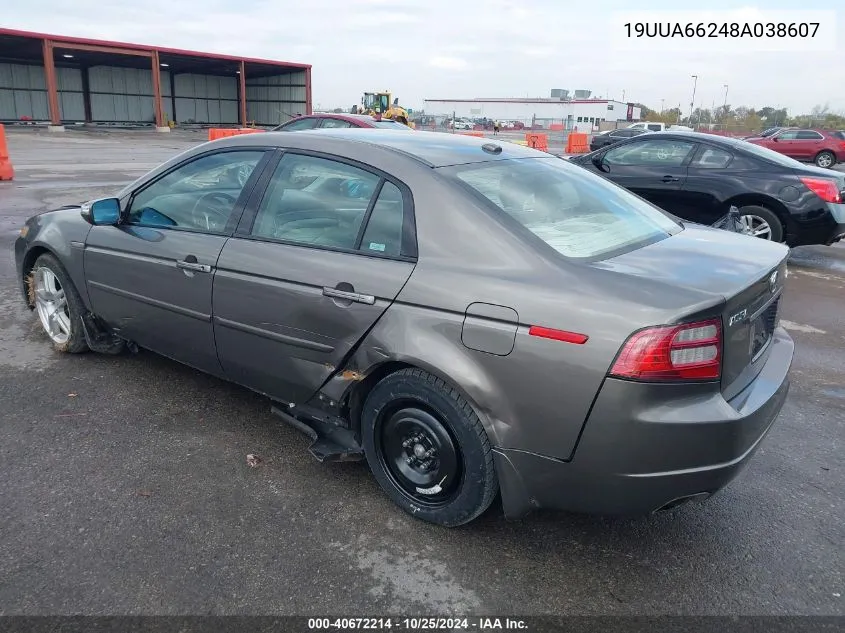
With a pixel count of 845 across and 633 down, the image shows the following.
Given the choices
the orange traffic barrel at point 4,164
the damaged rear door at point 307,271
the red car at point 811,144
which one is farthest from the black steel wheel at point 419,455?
the red car at point 811,144

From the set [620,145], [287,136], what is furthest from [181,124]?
[287,136]

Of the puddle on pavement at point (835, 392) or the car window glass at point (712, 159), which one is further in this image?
the car window glass at point (712, 159)

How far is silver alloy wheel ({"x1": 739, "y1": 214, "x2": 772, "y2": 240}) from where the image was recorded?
7465mm

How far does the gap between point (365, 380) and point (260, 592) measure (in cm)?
92

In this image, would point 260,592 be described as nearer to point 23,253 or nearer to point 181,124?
point 23,253

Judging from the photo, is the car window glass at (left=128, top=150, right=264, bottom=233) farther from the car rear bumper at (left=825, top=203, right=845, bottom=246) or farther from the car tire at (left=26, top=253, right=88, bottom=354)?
the car rear bumper at (left=825, top=203, right=845, bottom=246)

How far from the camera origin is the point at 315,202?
10.2ft

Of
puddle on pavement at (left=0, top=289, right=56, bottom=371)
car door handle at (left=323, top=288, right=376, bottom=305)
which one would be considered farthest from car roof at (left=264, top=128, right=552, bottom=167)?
puddle on pavement at (left=0, top=289, right=56, bottom=371)

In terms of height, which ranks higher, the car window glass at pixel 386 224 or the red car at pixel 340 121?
the red car at pixel 340 121

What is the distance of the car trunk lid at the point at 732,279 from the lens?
232 cm

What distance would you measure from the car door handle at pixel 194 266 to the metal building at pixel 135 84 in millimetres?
40915

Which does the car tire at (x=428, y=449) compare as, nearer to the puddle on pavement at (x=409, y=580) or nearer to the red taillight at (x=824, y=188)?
the puddle on pavement at (x=409, y=580)

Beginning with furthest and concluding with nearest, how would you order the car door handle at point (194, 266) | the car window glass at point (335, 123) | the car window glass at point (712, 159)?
the car window glass at point (335, 123) → the car window glass at point (712, 159) → the car door handle at point (194, 266)

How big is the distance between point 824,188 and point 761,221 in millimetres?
702
